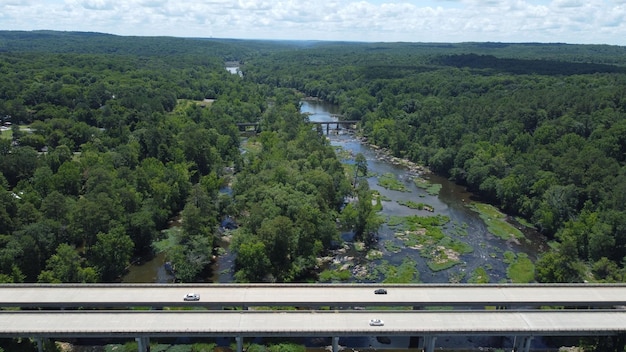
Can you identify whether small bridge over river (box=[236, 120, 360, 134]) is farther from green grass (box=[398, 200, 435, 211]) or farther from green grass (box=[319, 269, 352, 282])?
green grass (box=[319, 269, 352, 282])

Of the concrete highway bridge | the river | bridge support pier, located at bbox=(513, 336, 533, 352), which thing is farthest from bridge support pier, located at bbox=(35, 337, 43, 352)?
bridge support pier, located at bbox=(513, 336, 533, 352)

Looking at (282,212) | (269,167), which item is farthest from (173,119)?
(282,212)

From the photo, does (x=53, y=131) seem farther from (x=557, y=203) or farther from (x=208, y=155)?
(x=557, y=203)

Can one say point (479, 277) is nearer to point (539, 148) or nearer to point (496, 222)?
point (496, 222)

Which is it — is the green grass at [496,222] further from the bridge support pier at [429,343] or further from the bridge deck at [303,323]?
the bridge support pier at [429,343]

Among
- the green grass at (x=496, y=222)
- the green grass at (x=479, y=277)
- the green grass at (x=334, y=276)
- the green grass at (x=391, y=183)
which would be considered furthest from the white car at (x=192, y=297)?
the green grass at (x=391, y=183)

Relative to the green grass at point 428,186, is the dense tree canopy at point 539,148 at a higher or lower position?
higher

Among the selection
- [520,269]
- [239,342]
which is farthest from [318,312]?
[520,269]
